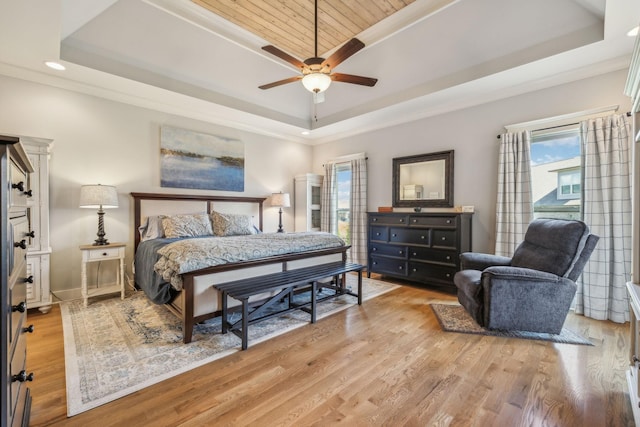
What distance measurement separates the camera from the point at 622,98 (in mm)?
2947

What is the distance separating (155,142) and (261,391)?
3.89 m

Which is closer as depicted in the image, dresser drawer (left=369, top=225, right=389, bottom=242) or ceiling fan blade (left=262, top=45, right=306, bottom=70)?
ceiling fan blade (left=262, top=45, right=306, bottom=70)

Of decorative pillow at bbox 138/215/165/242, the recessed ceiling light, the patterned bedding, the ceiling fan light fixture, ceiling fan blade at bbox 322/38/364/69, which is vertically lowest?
the patterned bedding

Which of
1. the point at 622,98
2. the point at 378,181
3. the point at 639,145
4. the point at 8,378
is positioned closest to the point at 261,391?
the point at 8,378

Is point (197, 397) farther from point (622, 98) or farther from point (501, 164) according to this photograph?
point (622, 98)

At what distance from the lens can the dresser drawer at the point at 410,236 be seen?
13.2 ft

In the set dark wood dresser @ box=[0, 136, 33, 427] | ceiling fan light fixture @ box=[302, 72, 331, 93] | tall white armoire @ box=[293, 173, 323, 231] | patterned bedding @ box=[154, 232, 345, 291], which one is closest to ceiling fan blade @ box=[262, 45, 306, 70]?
ceiling fan light fixture @ box=[302, 72, 331, 93]

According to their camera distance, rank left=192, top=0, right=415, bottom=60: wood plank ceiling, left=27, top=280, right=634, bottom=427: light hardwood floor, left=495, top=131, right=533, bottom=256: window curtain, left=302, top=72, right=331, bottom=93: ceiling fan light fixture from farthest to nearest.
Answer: left=495, top=131, right=533, bottom=256: window curtain < left=192, top=0, right=415, bottom=60: wood plank ceiling < left=302, top=72, right=331, bottom=93: ceiling fan light fixture < left=27, top=280, right=634, bottom=427: light hardwood floor

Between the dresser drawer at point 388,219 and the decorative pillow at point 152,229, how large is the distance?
3.16 m

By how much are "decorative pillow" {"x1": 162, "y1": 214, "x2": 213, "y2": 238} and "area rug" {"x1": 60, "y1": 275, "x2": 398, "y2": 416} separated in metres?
Answer: 0.93

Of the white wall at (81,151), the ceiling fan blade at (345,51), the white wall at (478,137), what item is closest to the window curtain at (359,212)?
the white wall at (478,137)

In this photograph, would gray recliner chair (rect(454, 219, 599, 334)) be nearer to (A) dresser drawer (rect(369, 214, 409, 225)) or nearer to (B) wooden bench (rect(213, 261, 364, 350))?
(B) wooden bench (rect(213, 261, 364, 350))

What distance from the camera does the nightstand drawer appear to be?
131 inches

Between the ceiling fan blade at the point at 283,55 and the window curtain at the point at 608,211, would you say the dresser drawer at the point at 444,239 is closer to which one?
the window curtain at the point at 608,211
